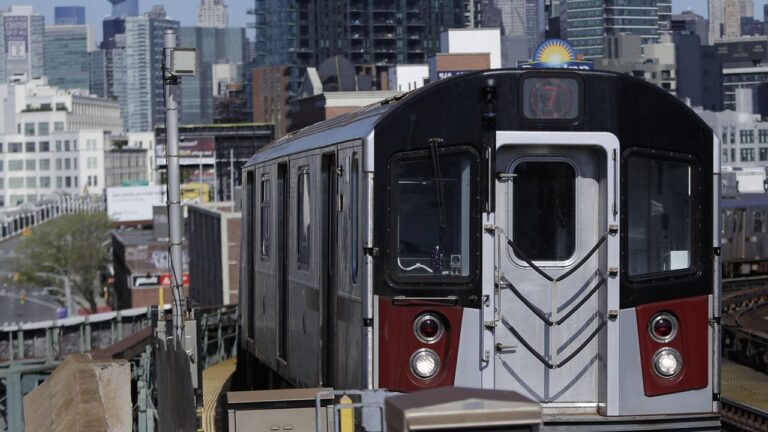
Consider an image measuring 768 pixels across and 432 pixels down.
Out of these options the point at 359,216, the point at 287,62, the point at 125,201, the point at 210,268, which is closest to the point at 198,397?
the point at 359,216

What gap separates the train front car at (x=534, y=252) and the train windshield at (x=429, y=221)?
0.01 metres

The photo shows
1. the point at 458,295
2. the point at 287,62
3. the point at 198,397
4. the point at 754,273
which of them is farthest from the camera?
the point at 287,62

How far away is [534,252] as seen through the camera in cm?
1125

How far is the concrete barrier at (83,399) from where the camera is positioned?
414 inches

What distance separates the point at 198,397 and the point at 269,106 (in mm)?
177443

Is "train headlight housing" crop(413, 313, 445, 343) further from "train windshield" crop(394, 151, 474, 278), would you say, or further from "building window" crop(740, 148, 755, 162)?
"building window" crop(740, 148, 755, 162)

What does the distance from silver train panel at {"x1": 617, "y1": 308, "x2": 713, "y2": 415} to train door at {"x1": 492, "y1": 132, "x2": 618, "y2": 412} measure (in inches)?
5.8

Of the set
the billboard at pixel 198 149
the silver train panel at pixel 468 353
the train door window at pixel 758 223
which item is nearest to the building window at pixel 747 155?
the billboard at pixel 198 149

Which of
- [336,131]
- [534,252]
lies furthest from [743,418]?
[534,252]

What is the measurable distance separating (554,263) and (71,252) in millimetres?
103742

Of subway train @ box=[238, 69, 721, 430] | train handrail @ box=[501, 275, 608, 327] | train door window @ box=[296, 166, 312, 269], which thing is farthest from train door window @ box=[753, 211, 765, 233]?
train handrail @ box=[501, 275, 608, 327]

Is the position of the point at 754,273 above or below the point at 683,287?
below

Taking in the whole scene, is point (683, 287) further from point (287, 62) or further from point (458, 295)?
point (287, 62)

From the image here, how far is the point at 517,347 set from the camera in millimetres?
A: 11141
